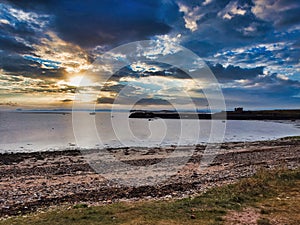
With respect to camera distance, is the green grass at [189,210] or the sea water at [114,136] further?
the sea water at [114,136]

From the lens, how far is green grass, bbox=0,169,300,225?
27.5 feet

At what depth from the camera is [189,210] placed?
924cm

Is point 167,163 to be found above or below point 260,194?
below

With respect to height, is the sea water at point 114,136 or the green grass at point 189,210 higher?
the green grass at point 189,210

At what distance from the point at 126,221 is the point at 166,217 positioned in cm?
139

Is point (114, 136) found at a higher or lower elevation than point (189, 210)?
lower

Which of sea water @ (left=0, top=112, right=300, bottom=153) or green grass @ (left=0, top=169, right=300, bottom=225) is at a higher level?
green grass @ (left=0, top=169, right=300, bottom=225)

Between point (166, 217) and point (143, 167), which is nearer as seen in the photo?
point (166, 217)

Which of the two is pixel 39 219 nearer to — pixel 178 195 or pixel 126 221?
pixel 126 221

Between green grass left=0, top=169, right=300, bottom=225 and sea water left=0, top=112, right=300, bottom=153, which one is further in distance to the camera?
sea water left=0, top=112, right=300, bottom=153

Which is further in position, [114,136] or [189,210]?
[114,136]

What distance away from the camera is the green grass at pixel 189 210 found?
8.38 meters

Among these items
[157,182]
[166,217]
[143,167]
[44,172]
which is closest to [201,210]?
[166,217]

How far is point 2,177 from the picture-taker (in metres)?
20.5
